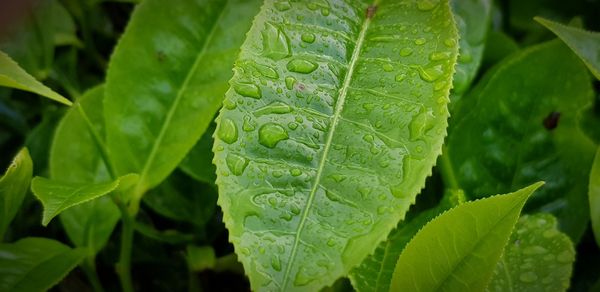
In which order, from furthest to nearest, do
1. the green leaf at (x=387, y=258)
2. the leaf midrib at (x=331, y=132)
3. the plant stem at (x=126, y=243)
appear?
the plant stem at (x=126, y=243), the green leaf at (x=387, y=258), the leaf midrib at (x=331, y=132)

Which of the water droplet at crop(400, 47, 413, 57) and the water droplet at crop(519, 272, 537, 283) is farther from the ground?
the water droplet at crop(400, 47, 413, 57)

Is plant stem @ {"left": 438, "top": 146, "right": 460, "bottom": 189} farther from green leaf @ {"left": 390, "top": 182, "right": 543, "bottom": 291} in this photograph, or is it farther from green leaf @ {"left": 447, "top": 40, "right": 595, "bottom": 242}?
green leaf @ {"left": 390, "top": 182, "right": 543, "bottom": 291}

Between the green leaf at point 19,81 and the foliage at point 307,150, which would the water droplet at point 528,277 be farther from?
the green leaf at point 19,81

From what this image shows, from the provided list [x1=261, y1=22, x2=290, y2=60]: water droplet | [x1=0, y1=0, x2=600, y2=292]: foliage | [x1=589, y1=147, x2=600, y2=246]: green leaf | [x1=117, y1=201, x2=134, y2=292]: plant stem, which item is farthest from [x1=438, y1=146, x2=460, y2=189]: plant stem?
[x1=117, y1=201, x2=134, y2=292]: plant stem

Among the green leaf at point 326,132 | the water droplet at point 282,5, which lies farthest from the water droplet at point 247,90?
the water droplet at point 282,5

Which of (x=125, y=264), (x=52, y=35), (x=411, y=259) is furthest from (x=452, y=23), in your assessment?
(x=52, y=35)

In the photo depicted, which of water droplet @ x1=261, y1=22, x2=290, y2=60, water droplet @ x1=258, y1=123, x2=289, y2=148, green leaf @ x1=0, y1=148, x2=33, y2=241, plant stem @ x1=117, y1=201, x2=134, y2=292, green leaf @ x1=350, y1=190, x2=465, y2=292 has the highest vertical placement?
water droplet @ x1=261, y1=22, x2=290, y2=60
